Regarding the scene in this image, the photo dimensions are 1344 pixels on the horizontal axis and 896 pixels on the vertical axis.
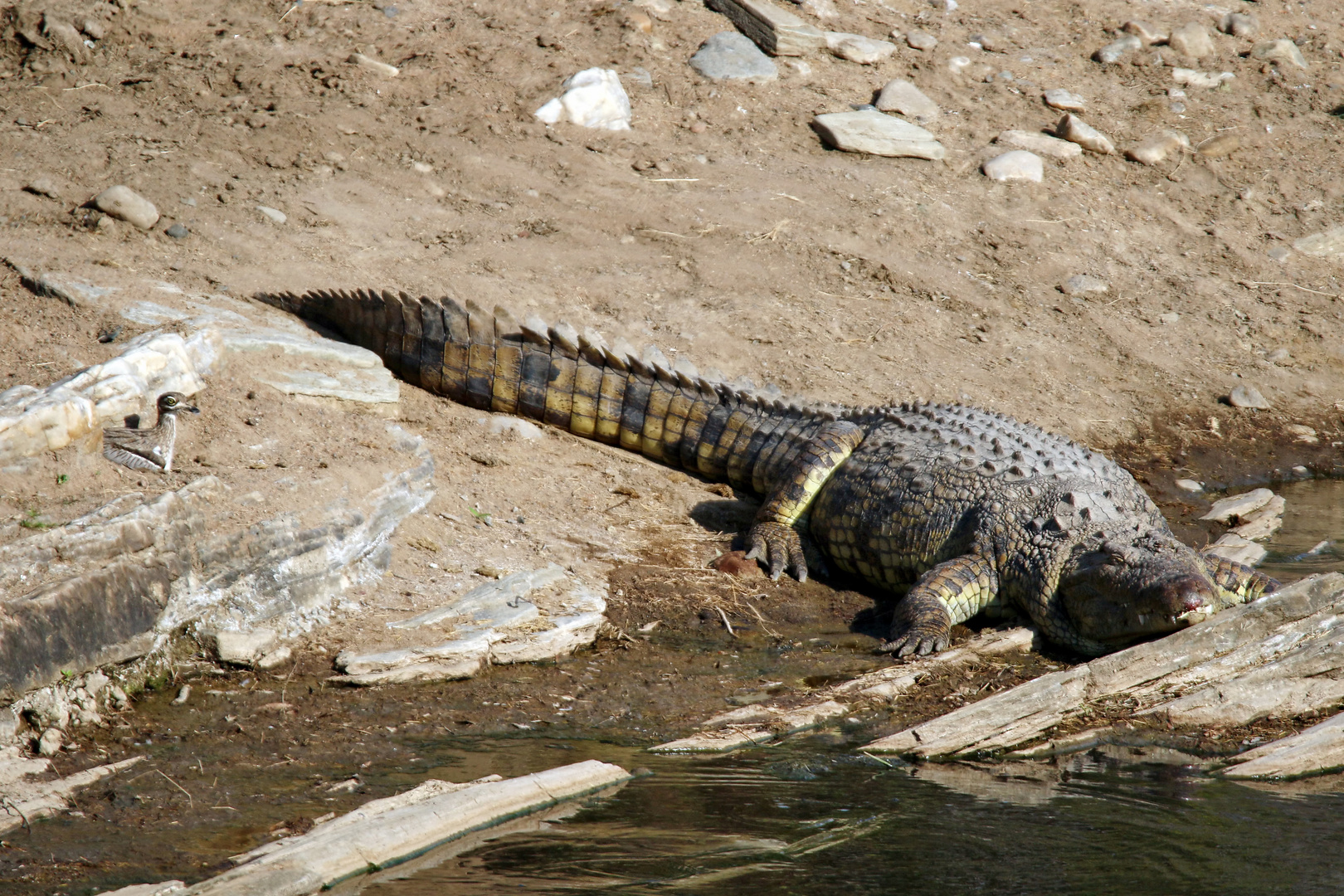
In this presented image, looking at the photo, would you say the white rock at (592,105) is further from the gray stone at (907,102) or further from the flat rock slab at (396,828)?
the flat rock slab at (396,828)

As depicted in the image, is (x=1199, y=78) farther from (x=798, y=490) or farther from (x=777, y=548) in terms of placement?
(x=777, y=548)

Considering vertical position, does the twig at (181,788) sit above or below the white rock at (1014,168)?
below

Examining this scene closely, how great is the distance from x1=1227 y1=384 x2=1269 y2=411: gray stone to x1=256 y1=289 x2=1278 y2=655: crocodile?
2939 millimetres

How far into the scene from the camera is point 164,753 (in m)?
4.07

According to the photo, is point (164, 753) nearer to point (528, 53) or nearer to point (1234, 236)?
point (528, 53)

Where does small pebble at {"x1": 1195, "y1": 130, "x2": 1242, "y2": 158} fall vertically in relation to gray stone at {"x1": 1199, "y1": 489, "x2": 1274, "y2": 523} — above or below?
above

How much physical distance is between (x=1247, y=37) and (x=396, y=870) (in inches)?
Result: 498

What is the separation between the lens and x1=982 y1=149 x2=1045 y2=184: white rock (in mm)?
10516

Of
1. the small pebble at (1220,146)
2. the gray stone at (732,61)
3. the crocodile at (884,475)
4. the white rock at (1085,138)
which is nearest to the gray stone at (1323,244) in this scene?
the small pebble at (1220,146)

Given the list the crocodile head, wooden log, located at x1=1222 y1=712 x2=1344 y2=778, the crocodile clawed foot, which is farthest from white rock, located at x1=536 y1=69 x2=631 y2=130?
wooden log, located at x1=1222 y1=712 x2=1344 y2=778

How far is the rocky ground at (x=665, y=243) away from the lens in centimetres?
555

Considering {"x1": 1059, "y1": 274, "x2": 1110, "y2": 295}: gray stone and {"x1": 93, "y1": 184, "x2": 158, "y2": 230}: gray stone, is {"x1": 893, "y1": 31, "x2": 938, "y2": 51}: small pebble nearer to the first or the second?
{"x1": 1059, "y1": 274, "x2": 1110, "y2": 295}: gray stone

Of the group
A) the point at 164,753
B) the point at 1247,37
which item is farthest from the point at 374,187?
the point at 1247,37

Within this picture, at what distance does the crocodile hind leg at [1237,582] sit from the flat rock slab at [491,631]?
2940mm
